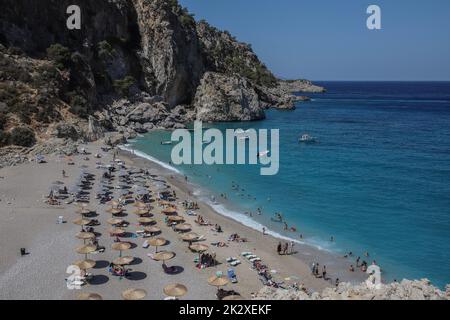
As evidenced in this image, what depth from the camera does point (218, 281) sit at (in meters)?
20.1

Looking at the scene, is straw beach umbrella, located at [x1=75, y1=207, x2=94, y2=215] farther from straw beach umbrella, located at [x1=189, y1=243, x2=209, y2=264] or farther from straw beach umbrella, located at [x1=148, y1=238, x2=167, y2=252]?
straw beach umbrella, located at [x1=189, y1=243, x2=209, y2=264]

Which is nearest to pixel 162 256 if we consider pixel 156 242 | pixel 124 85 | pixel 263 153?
pixel 156 242

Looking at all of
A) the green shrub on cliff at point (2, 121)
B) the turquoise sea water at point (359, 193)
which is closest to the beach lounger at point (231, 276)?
the turquoise sea water at point (359, 193)

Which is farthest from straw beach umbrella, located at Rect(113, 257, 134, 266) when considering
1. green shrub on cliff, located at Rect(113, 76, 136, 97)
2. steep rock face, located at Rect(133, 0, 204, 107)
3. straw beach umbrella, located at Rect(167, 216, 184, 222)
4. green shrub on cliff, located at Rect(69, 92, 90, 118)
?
steep rock face, located at Rect(133, 0, 204, 107)

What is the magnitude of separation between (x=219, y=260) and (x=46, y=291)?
30.8ft

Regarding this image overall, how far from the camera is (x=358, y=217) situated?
33.6m

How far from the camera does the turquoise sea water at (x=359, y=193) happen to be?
28.3m

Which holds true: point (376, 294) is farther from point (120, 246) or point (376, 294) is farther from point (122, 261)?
point (120, 246)

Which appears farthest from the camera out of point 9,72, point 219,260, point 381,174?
point 9,72

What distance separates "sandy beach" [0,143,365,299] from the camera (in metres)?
20.1

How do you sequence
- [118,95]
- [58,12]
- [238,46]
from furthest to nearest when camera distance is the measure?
[238,46]
[118,95]
[58,12]

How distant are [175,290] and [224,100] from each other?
69866 millimetres
